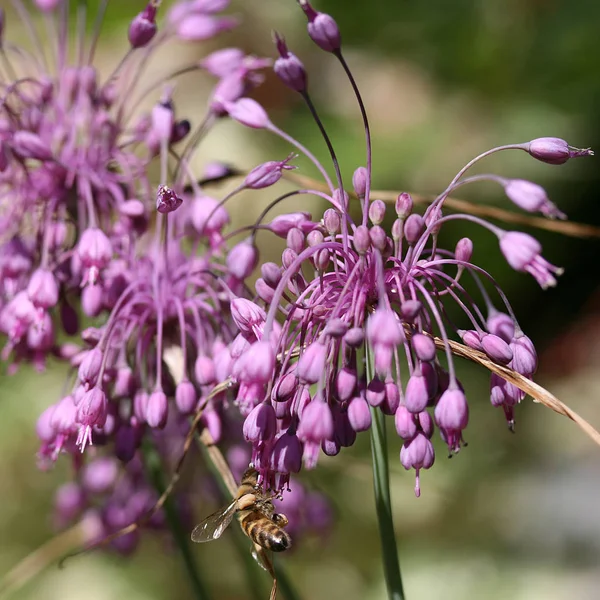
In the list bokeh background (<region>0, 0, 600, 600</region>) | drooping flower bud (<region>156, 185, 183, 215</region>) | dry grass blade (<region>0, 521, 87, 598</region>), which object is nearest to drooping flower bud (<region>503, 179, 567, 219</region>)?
drooping flower bud (<region>156, 185, 183, 215</region>)

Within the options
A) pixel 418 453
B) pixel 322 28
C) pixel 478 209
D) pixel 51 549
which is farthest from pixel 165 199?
pixel 51 549

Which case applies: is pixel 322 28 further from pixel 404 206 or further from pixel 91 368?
pixel 91 368

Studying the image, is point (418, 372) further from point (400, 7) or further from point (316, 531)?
point (400, 7)

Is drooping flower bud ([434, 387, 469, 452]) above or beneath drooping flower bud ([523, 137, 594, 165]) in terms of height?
beneath

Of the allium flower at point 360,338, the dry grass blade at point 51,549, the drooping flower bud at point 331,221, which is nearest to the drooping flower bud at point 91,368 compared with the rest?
the allium flower at point 360,338

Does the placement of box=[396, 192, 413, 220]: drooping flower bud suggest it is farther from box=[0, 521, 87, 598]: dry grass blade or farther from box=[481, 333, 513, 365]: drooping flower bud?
box=[0, 521, 87, 598]: dry grass blade

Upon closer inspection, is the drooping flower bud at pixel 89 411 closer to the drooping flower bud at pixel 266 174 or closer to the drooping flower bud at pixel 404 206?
the drooping flower bud at pixel 266 174

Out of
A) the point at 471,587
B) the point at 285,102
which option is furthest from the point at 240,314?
the point at 285,102
